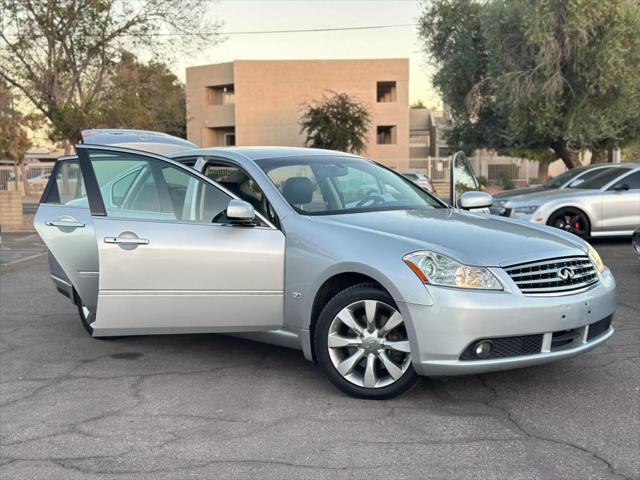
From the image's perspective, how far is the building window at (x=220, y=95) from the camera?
4938 centimetres

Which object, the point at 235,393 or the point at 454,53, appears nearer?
the point at 235,393

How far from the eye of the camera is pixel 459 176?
694cm

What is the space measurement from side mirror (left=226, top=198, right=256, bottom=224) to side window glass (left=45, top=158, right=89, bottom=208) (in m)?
1.86

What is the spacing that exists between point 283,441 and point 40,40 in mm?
17110

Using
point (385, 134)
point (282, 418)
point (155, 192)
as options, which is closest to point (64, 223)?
point (155, 192)

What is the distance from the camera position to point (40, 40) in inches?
728

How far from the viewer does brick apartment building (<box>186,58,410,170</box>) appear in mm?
45594

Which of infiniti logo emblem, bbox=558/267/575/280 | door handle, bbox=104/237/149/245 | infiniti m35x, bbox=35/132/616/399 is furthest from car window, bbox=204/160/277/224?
infiniti logo emblem, bbox=558/267/575/280

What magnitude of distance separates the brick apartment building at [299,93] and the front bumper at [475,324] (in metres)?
40.6

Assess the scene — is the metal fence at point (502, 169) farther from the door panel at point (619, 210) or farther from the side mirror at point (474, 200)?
the side mirror at point (474, 200)

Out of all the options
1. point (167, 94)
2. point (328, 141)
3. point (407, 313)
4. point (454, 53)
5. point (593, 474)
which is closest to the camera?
point (593, 474)

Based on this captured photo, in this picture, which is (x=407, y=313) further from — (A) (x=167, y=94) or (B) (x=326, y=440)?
(A) (x=167, y=94)

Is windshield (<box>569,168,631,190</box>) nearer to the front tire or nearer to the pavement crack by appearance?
the pavement crack

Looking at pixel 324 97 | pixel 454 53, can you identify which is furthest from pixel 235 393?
pixel 324 97
